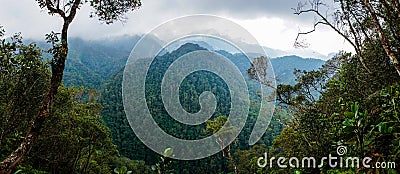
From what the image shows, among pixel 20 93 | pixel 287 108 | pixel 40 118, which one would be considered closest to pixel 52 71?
pixel 40 118

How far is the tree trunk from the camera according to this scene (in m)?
3.16

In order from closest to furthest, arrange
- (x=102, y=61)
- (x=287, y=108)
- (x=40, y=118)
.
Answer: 1. (x=40, y=118)
2. (x=287, y=108)
3. (x=102, y=61)

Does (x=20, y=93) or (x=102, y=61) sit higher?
(x=102, y=61)

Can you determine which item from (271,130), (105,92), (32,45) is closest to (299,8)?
(32,45)

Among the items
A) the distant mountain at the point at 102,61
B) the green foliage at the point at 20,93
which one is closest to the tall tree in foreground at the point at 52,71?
the green foliage at the point at 20,93

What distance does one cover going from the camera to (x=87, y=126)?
11336 mm

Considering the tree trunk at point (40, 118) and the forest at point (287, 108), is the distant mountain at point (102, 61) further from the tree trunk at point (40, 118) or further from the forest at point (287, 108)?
the tree trunk at point (40, 118)

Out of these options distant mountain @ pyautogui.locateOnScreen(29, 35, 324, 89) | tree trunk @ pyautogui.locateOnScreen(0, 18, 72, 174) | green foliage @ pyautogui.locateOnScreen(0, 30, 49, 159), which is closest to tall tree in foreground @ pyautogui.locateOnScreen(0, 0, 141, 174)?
tree trunk @ pyautogui.locateOnScreen(0, 18, 72, 174)

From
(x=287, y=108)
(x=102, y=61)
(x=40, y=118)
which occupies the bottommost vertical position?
(x=40, y=118)

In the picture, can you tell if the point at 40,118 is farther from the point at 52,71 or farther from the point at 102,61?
the point at 102,61

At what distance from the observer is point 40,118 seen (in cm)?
341

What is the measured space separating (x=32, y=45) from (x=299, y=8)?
6572 mm

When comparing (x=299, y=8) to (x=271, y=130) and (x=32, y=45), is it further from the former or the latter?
(x=271, y=130)

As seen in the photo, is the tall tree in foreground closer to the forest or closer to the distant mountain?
A: the forest
